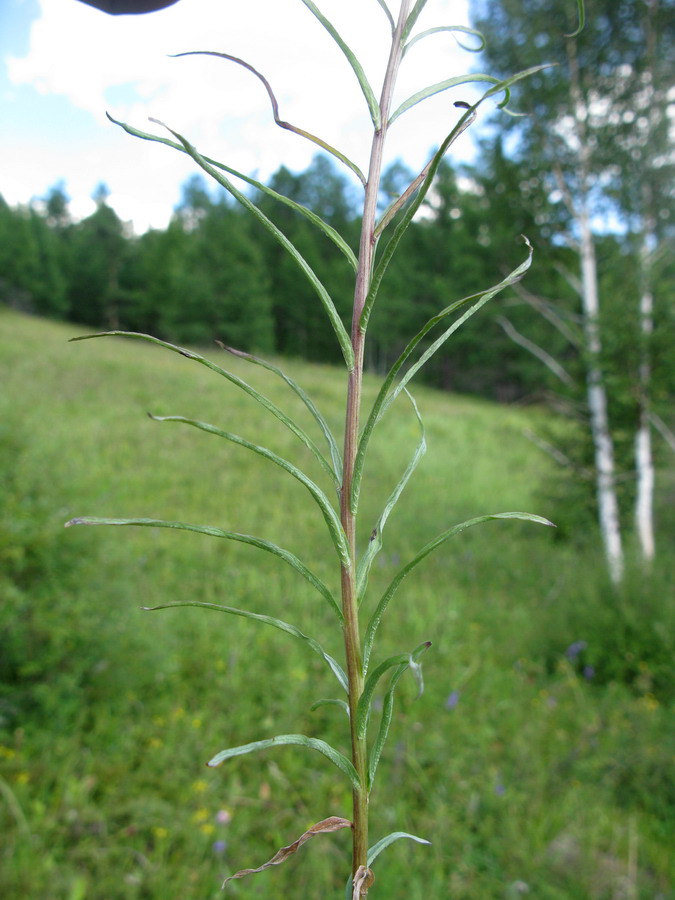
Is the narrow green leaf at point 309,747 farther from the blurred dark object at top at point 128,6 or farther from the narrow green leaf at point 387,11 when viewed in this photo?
the blurred dark object at top at point 128,6

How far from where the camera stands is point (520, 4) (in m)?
5.33

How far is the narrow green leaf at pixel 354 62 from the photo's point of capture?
0.24 meters

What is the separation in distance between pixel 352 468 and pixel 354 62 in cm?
16

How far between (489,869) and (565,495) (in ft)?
14.3

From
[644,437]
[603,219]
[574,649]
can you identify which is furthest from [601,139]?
[574,649]

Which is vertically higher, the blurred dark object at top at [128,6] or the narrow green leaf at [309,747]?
the blurred dark object at top at [128,6]

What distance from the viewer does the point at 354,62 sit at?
251 millimetres

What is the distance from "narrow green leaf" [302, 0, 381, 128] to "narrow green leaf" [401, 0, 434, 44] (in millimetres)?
23

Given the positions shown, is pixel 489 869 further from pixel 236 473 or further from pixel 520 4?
pixel 520 4

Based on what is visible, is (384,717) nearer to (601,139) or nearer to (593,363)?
(593,363)

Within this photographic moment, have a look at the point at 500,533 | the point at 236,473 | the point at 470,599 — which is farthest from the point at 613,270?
the point at 236,473

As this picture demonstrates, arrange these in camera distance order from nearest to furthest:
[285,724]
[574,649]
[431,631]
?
1. [285,724]
2. [574,649]
3. [431,631]

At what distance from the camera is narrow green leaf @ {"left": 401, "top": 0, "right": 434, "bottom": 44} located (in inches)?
10.0

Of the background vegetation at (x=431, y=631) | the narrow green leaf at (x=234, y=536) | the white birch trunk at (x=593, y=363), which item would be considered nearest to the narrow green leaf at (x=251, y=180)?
the narrow green leaf at (x=234, y=536)
